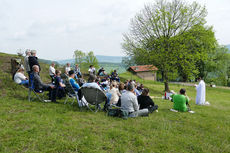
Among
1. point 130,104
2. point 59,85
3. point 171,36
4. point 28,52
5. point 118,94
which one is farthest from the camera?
point 171,36

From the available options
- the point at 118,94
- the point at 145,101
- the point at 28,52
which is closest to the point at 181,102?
the point at 145,101

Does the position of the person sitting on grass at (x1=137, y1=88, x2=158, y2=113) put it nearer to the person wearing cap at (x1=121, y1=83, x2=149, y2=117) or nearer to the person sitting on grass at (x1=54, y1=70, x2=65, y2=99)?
the person wearing cap at (x1=121, y1=83, x2=149, y2=117)

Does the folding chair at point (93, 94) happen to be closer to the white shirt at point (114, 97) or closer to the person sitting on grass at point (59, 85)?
the white shirt at point (114, 97)

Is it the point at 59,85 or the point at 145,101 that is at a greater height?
the point at 59,85

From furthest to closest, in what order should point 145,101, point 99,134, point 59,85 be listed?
point 59,85, point 145,101, point 99,134

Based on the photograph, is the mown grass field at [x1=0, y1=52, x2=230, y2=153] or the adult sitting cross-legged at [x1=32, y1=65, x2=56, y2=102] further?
the adult sitting cross-legged at [x1=32, y1=65, x2=56, y2=102]

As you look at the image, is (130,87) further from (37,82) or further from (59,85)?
(37,82)

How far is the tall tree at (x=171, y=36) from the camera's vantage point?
17.7 m

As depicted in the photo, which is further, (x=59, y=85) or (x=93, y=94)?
(x=59, y=85)

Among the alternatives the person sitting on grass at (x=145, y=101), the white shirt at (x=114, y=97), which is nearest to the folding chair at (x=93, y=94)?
the white shirt at (x=114, y=97)

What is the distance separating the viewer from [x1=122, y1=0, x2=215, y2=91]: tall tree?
17688 millimetres

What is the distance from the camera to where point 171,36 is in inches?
736

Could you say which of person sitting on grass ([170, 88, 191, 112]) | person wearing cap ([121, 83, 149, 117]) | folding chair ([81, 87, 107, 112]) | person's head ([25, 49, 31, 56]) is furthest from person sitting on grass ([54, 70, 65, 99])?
person sitting on grass ([170, 88, 191, 112])

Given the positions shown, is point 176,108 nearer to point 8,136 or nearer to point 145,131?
point 145,131
